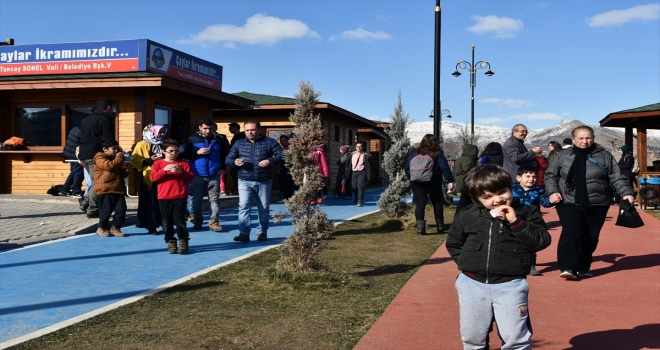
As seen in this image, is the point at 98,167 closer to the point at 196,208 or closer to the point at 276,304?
the point at 196,208

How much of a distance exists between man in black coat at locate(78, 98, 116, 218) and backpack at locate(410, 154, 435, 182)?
16.3 ft

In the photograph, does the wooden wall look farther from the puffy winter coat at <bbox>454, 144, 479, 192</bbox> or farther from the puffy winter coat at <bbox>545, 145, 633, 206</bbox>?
the puffy winter coat at <bbox>545, 145, 633, 206</bbox>

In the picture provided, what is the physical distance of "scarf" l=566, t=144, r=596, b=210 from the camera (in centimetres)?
715

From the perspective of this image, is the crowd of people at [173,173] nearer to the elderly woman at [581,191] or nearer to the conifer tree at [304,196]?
the conifer tree at [304,196]

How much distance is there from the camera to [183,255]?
8586 millimetres

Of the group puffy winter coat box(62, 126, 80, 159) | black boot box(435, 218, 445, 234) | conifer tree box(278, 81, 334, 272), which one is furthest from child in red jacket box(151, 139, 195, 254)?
puffy winter coat box(62, 126, 80, 159)

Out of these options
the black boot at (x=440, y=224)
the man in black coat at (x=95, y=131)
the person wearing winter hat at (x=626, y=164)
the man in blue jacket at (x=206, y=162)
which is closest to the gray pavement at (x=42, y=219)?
the man in black coat at (x=95, y=131)

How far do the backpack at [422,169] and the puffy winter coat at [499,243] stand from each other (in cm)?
718

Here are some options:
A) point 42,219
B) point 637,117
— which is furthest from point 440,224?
point 637,117

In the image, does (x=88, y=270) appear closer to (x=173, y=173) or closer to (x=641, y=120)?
(x=173, y=173)

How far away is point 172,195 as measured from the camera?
28.2 ft

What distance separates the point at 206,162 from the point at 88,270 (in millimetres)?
3566

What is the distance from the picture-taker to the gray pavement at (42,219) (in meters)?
9.71

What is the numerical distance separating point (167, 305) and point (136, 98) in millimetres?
11468
